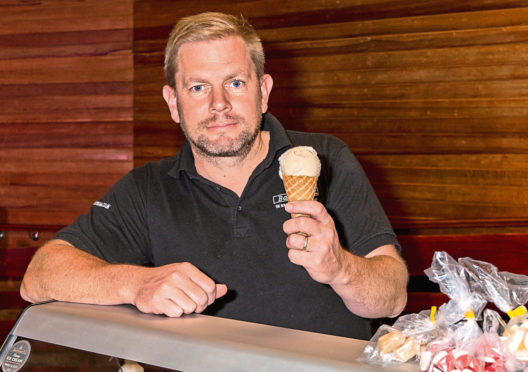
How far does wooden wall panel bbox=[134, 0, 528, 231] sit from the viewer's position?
10.5 ft

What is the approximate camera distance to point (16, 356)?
1.30 meters

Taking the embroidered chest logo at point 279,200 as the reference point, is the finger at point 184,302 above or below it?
below

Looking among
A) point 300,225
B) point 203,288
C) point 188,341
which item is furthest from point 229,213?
point 188,341

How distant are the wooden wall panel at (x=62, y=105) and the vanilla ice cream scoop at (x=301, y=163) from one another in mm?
2791

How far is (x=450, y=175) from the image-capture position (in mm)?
3332

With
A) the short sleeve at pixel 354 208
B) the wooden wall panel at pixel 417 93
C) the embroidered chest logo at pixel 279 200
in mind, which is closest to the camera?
the short sleeve at pixel 354 208

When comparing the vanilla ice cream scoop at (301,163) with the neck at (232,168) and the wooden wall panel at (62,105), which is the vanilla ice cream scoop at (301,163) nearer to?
Result: the neck at (232,168)

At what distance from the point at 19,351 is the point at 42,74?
3.18 meters

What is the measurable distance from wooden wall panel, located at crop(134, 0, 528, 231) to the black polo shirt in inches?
51.3

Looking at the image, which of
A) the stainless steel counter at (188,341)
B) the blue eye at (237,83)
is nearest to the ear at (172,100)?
the blue eye at (237,83)

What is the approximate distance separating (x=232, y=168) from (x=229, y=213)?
0.15 metres

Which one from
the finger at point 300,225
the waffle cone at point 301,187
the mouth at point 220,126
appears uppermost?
the mouth at point 220,126

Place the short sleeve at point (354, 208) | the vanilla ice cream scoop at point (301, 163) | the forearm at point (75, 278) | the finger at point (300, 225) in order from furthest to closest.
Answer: the short sleeve at point (354, 208), the forearm at point (75, 278), the vanilla ice cream scoop at point (301, 163), the finger at point (300, 225)

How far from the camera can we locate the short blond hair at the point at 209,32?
76.5 inches
